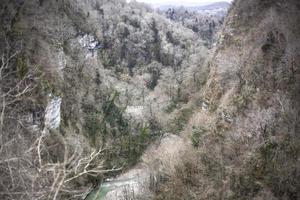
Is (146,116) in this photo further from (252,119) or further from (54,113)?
(252,119)

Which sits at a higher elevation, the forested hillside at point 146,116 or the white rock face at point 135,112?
the forested hillside at point 146,116

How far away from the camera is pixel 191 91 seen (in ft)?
Answer: 288

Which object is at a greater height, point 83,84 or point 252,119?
point 252,119

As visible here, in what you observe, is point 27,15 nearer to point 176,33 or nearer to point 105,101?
point 105,101

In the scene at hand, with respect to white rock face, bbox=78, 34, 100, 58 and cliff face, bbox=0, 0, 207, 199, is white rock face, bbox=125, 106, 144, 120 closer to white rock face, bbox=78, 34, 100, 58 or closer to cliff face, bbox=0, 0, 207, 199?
cliff face, bbox=0, 0, 207, 199

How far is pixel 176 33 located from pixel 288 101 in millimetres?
132612

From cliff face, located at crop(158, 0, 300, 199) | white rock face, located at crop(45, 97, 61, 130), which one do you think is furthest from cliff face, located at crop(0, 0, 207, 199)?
cliff face, located at crop(158, 0, 300, 199)

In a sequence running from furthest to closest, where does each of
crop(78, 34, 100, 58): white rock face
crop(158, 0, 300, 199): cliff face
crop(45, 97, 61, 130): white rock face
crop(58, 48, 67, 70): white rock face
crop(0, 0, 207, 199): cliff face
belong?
crop(78, 34, 100, 58): white rock face, crop(58, 48, 67, 70): white rock face, crop(45, 97, 61, 130): white rock face, crop(0, 0, 207, 199): cliff face, crop(158, 0, 300, 199): cliff face

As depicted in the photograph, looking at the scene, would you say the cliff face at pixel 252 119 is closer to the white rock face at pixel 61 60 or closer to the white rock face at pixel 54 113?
the white rock face at pixel 54 113

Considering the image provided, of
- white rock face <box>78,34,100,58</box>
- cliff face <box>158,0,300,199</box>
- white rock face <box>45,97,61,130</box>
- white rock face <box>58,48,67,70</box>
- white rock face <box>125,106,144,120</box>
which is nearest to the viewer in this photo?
cliff face <box>158,0,300,199</box>

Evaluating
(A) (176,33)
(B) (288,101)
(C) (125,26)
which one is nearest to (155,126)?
(B) (288,101)

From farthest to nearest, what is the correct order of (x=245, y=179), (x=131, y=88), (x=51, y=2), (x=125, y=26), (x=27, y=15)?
1. (x=125, y=26)
2. (x=131, y=88)
3. (x=51, y=2)
4. (x=27, y=15)
5. (x=245, y=179)

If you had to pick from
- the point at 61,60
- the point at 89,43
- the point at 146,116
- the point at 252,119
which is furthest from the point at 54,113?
the point at 89,43

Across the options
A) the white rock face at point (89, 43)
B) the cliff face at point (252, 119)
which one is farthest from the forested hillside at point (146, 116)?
the white rock face at point (89, 43)
